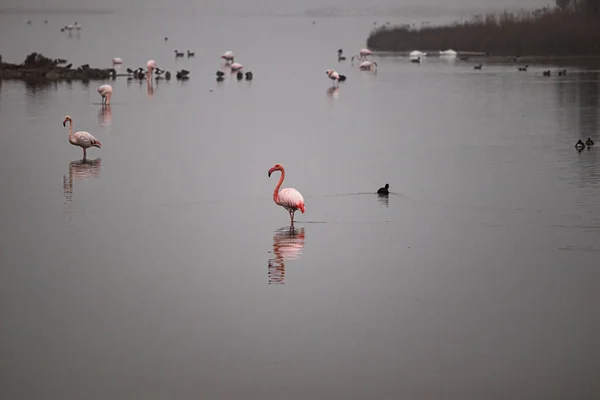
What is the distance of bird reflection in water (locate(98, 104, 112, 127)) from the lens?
68.2 feet

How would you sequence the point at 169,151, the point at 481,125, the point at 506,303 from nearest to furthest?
the point at 506,303 < the point at 169,151 < the point at 481,125

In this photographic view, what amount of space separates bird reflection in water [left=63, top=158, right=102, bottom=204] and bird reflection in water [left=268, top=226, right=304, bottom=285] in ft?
10.7

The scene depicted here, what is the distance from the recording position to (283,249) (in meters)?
10.5

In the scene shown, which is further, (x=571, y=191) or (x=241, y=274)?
(x=571, y=191)

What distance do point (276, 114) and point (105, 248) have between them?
12.8 metres

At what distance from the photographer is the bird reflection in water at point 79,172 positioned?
13852mm

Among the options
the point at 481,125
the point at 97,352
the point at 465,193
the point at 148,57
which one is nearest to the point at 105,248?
the point at 97,352

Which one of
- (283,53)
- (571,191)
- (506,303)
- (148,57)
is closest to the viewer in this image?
(506,303)

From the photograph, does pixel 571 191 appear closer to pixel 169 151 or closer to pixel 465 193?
pixel 465 193

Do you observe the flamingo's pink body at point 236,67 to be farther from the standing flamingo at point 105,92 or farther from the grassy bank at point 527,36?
the grassy bank at point 527,36

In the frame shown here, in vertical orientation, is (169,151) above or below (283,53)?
below

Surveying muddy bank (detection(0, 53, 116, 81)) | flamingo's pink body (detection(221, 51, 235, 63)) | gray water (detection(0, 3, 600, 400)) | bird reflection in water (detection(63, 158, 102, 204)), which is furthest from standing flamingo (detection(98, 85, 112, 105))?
flamingo's pink body (detection(221, 51, 235, 63))

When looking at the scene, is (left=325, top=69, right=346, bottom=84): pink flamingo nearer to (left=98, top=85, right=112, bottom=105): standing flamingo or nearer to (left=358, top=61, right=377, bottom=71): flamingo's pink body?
(left=358, top=61, right=377, bottom=71): flamingo's pink body

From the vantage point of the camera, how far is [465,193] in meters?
13.5
